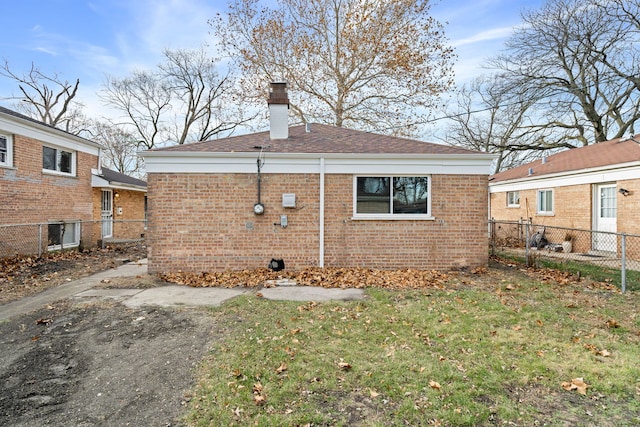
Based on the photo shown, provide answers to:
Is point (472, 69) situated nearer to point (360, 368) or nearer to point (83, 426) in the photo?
point (360, 368)

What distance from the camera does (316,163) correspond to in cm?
855

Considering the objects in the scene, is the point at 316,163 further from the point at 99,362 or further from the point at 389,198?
the point at 99,362

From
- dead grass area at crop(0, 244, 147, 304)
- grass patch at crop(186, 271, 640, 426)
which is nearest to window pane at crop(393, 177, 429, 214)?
grass patch at crop(186, 271, 640, 426)

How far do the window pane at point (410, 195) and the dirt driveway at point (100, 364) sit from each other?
17.6 ft

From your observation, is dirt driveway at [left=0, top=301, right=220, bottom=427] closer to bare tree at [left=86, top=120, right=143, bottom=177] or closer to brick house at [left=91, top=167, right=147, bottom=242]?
brick house at [left=91, top=167, right=147, bottom=242]

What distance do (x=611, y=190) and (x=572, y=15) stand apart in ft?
48.3

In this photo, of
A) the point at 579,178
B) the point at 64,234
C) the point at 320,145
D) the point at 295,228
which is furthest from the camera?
the point at 579,178

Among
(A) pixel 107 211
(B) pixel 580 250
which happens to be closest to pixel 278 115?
(A) pixel 107 211

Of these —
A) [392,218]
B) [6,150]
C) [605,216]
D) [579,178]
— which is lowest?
[392,218]

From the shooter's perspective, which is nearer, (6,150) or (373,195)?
(373,195)

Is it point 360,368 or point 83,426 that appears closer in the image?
point 83,426

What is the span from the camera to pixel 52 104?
99.0 ft

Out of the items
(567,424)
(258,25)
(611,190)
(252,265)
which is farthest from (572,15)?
(567,424)

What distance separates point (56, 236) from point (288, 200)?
409 inches
